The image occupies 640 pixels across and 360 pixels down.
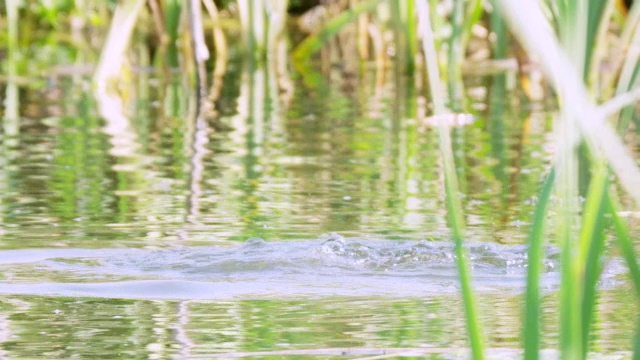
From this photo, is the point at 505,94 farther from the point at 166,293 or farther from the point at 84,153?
the point at 166,293

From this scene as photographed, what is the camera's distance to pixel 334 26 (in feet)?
29.6

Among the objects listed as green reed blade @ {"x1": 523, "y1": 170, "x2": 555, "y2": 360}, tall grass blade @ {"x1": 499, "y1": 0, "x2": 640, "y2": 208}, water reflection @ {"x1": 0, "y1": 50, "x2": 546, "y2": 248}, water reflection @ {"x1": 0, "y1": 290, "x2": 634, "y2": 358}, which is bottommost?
water reflection @ {"x1": 0, "y1": 290, "x2": 634, "y2": 358}

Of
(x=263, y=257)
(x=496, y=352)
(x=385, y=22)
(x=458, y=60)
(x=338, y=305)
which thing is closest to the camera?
(x=496, y=352)

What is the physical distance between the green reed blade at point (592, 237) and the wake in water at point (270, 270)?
4.39 feet

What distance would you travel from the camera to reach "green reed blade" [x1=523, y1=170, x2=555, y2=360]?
62.7 inches

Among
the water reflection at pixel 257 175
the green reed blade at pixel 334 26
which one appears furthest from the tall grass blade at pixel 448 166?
the green reed blade at pixel 334 26

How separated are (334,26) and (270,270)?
5.87 meters

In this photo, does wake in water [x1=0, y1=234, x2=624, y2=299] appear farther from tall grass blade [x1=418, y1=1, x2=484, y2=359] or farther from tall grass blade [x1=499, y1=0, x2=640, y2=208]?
tall grass blade [x1=499, y1=0, x2=640, y2=208]

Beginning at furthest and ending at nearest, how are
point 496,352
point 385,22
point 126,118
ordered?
1. point 385,22
2. point 126,118
3. point 496,352

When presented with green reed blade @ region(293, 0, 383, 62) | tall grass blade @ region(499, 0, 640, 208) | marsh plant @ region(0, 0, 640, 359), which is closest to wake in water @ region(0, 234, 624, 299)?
marsh plant @ region(0, 0, 640, 359)

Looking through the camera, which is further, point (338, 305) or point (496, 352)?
point (338, 305)

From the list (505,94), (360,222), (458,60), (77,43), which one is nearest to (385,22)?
(458,60)

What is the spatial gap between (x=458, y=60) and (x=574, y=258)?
797 cm

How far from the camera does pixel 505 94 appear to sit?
836 centimetres
